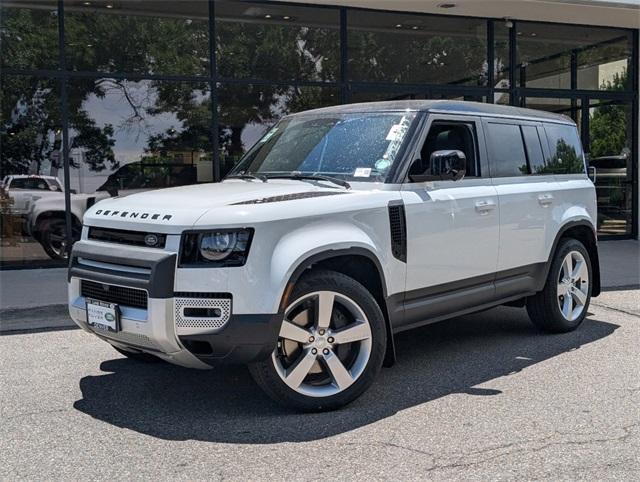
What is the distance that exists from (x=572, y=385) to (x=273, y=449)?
7.61ft

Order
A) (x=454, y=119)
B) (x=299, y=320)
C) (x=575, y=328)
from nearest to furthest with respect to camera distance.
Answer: (x=299, y=320)
(x=454, y=119)
(x=575, y=328)

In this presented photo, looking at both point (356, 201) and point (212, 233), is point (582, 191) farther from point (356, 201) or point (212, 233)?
point (212, 233)

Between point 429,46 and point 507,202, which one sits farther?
point 429,46

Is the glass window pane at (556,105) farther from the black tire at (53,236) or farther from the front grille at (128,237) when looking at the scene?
the front grille at (128,237)

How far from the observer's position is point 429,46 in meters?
12.8

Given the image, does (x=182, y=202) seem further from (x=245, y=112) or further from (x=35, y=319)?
(x=245, y=112)

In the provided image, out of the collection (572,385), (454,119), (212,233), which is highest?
(454,119)

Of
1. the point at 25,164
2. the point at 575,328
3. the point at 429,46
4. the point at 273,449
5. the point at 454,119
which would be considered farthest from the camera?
the point at 429,46

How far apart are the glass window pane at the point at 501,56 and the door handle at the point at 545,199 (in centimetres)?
750

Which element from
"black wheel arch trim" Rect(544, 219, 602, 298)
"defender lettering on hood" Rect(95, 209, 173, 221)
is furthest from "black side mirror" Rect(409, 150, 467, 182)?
"defender lettering on hood" Rect(95, 209, 173, 221)

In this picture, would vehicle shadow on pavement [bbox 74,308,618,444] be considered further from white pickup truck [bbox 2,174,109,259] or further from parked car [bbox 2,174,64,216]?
parked car [bbox 2,174,64,216]

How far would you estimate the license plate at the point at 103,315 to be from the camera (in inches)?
167

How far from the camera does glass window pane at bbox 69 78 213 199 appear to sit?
10.7 m

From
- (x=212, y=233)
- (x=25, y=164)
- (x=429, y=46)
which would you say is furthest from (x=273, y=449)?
(x=429, y=46)
